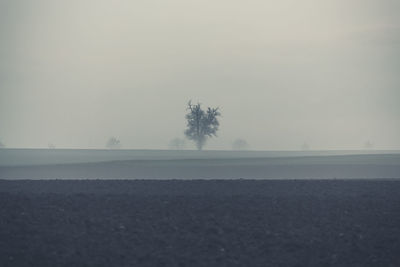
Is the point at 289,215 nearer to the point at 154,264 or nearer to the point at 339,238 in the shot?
the point at 339,238

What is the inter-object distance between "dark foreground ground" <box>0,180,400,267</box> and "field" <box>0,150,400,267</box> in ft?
0.08

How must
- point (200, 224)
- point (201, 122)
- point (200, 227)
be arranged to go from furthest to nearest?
point (201, 122) → point (200, 224) → point (200, 227)

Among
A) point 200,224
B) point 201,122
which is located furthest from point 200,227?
point 201,122

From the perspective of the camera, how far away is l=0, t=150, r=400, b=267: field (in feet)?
50.8

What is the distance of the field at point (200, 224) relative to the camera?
15.5 metres

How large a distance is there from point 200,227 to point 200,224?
0.30 meters

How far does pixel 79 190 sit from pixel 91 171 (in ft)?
64.1

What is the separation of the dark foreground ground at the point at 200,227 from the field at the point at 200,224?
0.03 meters

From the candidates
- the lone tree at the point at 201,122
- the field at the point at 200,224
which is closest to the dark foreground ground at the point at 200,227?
the field at the point at 200,224

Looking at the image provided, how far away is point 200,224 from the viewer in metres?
18.5

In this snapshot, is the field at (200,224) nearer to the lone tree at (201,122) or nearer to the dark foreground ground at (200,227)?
the dark foreground ground at (200,227)

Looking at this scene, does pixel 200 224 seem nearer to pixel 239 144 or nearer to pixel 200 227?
pixel 200 227

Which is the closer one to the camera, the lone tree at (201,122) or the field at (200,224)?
the field at (200,224)

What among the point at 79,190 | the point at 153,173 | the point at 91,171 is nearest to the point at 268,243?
the point at 79,190
